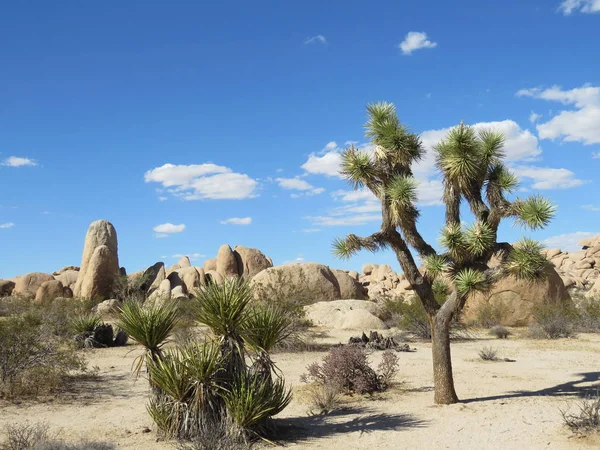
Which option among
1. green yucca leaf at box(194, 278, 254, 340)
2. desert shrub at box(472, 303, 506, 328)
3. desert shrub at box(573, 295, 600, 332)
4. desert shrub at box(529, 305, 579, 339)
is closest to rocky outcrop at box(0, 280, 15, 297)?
desert shrub at box(472, 303, 506, 328)

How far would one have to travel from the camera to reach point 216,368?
8.27 meters

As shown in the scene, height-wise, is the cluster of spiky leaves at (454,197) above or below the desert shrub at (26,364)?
above

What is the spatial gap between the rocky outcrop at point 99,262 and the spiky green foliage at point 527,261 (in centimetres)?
3281

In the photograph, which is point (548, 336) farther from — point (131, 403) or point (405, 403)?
point (131, 403)

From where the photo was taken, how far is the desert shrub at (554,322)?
21.5m

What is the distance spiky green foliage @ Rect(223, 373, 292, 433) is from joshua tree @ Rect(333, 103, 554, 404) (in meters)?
3.55

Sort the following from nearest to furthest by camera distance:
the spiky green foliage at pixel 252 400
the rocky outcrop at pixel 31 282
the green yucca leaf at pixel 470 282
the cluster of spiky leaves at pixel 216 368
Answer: the spiky green foliage at pixel 252 400 → the cluster of spiky leaves at pixel 216 368 → the green yucca leaf at pixel 470 282 → the rocky outcrop at pixel 31 282

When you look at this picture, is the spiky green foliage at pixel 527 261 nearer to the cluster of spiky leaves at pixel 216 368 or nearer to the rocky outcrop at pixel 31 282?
the cluster of spiky leaves at pixel 216 368

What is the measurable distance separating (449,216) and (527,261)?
1.67 metres

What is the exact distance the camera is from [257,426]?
8344 millimetres

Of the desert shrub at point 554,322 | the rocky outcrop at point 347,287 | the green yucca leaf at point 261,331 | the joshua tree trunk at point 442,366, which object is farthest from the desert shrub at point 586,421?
the rocky outcrop at point 347,287

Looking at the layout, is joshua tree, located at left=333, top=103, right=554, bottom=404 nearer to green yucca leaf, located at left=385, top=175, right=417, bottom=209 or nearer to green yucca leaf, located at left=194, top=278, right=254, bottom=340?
green yucca leaf, located at left=385, top=175, right=417, bottom=209

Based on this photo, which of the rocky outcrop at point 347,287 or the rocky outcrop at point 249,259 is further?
the rocky outcrop at point 249,259

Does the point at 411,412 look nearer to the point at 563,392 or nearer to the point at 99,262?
the point at 563,392
